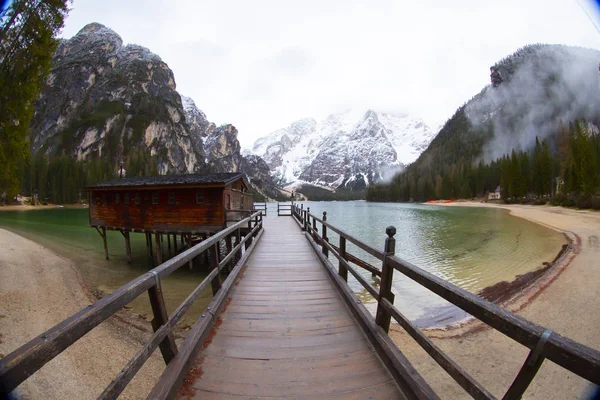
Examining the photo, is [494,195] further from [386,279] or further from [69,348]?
[69,348]

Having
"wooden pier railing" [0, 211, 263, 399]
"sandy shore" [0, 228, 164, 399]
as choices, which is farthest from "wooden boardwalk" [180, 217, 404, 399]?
"sandy shore" [0, 228, 164, 399]

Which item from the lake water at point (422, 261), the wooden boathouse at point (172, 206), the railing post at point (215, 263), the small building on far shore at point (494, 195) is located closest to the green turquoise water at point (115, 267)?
the lake water at point (422, 261)

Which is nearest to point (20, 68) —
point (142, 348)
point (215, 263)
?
point (215, 263)

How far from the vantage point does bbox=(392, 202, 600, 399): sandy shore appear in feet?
19.4

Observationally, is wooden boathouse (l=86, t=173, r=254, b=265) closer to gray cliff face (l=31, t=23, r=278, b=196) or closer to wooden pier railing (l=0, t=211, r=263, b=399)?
wooden pier railing (l=0, t=211, r=263, b=399)

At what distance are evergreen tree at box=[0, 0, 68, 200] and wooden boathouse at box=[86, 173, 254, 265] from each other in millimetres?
6539

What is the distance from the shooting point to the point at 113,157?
123 meters

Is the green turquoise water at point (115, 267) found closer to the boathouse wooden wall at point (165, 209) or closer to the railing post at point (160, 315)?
the boathouse wooden wall at point (165, 209)

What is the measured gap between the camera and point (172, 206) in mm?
17531

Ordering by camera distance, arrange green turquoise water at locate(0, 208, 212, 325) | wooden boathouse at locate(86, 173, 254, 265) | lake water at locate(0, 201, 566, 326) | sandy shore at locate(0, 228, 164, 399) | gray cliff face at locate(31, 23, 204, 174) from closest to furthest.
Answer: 1. sandy shore at locate(0, 228, 164, 399)
2. lake water at locate(0, 201, 566, 326)
3. green turquoise water at locate(0, 208, 212, 325)
4. wooden boathouse at locate(86, 173, 254, 265)
5. gray cliff face at locate(31, 23, 204, 174)

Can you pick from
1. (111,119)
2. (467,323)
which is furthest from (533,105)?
(111,119)

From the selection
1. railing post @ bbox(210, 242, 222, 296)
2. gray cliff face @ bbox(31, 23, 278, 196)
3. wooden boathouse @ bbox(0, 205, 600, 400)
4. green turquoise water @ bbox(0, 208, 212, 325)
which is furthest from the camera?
gray cliff face @ bbox(31, 23, 278, 196)

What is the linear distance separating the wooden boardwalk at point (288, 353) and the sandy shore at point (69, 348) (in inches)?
159

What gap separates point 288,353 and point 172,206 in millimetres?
16410
